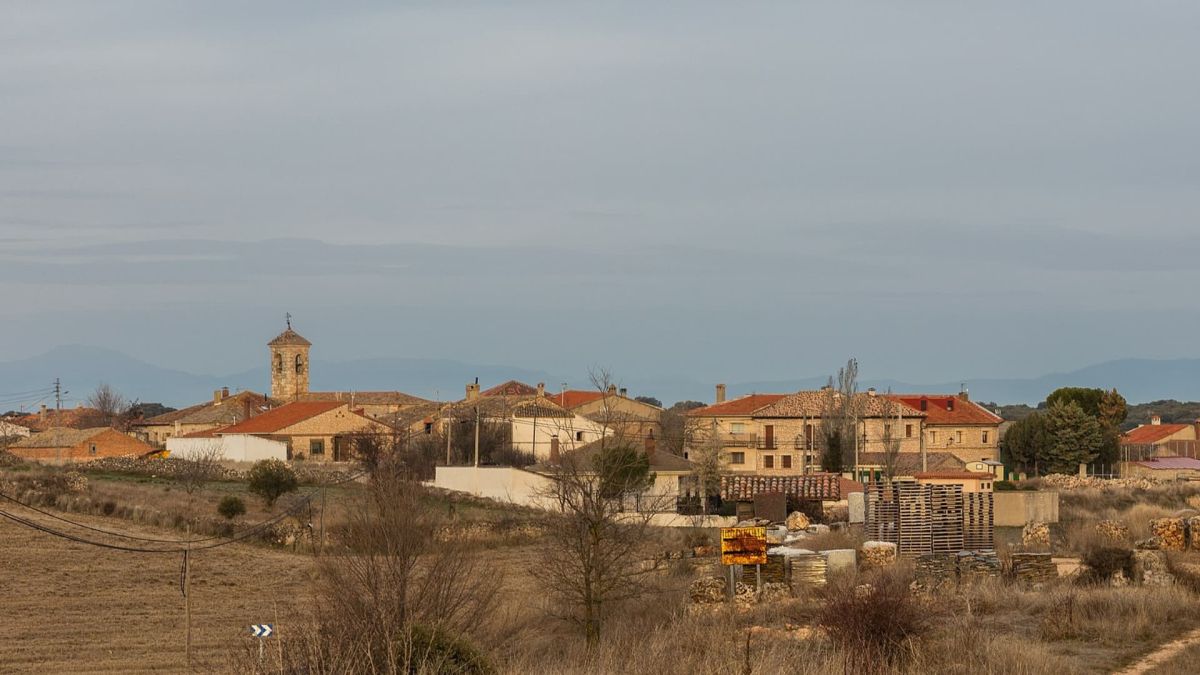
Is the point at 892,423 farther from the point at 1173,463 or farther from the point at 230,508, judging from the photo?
the point at 230,508

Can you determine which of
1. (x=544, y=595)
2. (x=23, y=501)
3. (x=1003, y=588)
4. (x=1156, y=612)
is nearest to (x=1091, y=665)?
(x=1156, y=612)

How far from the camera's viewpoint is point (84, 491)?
48281 millimetres

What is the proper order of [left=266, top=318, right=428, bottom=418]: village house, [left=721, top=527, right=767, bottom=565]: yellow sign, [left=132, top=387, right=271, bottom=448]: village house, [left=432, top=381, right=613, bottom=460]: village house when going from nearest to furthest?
1. [left=721, top=527, right=767, bottom=565]: yellow sign
2. [left=432, top=381, right=613, bottom=460]: village house
3. [left=132, top=387, right=271, bottom=448]: village house
4. [left=266, top=318, right=428, bottom=418]: village house

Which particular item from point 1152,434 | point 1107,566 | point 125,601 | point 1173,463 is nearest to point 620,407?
point 1173,463

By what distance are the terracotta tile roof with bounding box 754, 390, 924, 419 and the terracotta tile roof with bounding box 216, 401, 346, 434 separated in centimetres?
2570

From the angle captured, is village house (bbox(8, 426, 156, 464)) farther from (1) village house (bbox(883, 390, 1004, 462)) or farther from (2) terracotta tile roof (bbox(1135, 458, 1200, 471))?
(2) terracotta tile roof (bbox(1135, 458, 1200, 471))

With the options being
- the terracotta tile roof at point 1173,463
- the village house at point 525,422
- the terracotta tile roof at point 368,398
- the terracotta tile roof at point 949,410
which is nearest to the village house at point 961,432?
the terracotta tile roof at point 949,410

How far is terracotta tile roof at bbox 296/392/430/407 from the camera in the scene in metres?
109

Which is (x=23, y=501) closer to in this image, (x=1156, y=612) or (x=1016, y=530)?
(x=1016, y=530)

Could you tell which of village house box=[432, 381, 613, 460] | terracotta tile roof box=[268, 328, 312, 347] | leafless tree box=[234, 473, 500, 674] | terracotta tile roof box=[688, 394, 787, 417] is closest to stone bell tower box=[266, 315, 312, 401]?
terracotta tile roof box=[268, 328, 312, 347]

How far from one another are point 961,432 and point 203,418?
170ft

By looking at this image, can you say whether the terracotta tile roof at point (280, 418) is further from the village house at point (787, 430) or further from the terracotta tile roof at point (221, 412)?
the village house at point (787, 430)

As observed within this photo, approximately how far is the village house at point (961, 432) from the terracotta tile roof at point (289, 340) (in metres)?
54.5

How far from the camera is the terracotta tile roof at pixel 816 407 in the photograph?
78750mm
